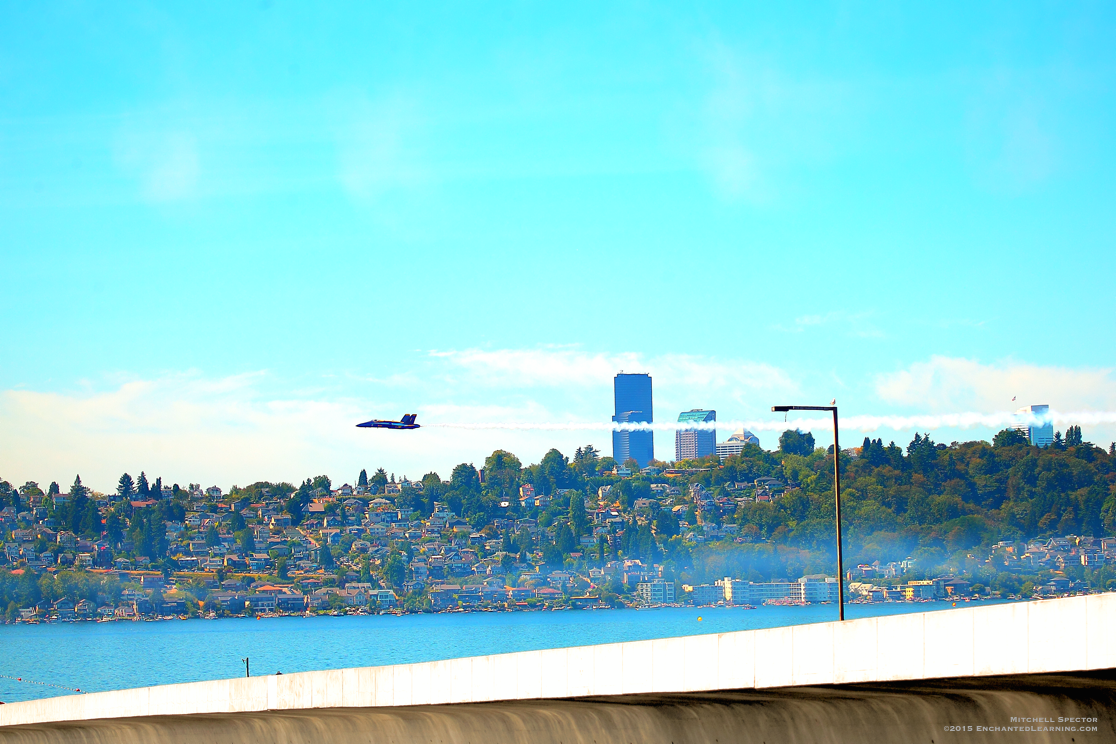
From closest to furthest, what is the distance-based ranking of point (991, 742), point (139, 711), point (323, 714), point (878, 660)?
point (991, 742) → point (878, 660) → point (323, 714) → point (139, 711)

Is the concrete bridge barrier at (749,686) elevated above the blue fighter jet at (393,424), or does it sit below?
below

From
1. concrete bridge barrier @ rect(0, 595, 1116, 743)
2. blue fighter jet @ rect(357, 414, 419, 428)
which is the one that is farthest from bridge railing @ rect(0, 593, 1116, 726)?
blue fighter jet @ rect(357, 414, 419, 428)

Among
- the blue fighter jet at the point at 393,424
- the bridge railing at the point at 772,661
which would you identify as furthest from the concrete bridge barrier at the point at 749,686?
the blue fighter jet at the point at 393,424

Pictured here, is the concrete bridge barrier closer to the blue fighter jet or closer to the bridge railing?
the bridge railing

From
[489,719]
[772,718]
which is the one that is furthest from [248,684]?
[772,718]

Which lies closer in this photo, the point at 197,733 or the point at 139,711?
the point at 197,733

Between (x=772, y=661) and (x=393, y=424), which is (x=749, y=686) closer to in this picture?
(x=772, y=661)

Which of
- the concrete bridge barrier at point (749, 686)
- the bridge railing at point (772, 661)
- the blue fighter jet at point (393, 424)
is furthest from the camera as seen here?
the blue fighter jet at point (393, 424)

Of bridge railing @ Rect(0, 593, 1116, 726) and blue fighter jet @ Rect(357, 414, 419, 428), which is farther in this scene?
blue fighter jet @ Rect(357, 414, 419, 428)

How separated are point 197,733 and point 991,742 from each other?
1882 cm

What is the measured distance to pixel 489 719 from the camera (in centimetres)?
2472

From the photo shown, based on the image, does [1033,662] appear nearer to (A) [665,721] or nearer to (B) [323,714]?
(A) [665,721]

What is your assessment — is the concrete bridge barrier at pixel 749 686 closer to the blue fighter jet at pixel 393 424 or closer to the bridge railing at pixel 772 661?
the bridge railing at pixel 772 661

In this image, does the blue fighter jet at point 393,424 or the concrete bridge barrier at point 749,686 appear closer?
the concrete bridge barrier at point 749,686
